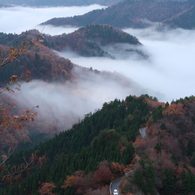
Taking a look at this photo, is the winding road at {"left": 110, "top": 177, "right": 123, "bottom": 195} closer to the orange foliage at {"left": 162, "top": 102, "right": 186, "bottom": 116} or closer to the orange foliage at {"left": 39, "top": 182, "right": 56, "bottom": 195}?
the orange foliage at {"left": 39, "top": 182, "right": 56, "bottom": 195}

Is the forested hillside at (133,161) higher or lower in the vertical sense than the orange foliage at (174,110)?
lower

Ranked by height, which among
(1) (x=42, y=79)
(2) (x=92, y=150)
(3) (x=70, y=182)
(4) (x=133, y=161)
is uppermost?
(4) (x=133, y=161)

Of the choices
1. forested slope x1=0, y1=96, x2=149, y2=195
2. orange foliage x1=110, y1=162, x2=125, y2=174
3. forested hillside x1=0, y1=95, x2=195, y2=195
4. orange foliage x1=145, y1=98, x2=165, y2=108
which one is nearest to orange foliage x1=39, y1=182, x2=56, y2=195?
forested hillside x1=0, y1=95, x2=195, y2=195

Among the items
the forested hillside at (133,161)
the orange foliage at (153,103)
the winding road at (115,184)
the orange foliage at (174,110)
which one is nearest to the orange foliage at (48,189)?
the forested hillside at (133,161)

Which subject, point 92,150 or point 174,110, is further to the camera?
point 174,110

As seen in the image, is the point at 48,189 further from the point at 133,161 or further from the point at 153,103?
the point at 153,103

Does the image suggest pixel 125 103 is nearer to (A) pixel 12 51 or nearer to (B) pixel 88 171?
(B) pixel 88 171

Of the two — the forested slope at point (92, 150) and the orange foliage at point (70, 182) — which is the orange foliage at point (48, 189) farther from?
the orange foliage at point (70, 182)

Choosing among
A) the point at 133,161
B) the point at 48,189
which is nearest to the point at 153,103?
the point at 133,161
